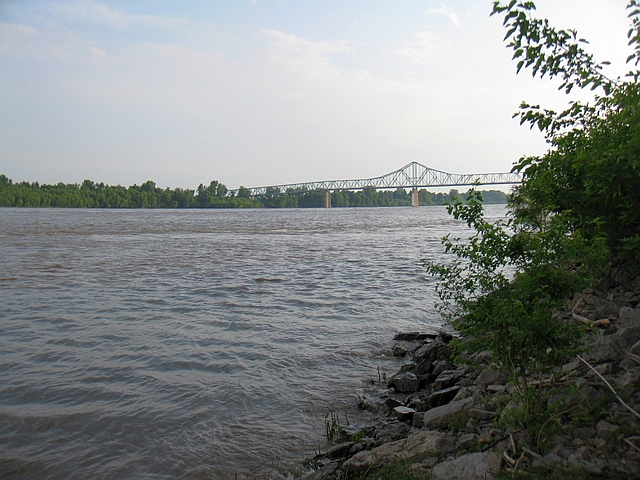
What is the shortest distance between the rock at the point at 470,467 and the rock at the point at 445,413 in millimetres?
891

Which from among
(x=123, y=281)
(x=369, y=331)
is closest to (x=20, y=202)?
(x=123, y=281)

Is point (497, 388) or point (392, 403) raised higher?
point (497, 388)

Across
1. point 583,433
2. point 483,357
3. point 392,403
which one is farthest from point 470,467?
point 483,357

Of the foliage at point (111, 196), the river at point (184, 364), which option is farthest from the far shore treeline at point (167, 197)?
the river at point (184, 364)

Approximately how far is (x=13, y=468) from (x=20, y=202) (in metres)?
142

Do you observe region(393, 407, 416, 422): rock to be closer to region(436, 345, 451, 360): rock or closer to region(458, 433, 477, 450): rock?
region(458, 433, 477, 450): rock

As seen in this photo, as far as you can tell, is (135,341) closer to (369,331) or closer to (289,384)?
(289,384)

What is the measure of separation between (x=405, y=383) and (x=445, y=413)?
1.54 meters

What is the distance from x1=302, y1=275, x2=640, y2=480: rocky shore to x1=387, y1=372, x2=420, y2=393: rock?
5.9 inches

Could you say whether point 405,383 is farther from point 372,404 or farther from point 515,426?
point 515,426

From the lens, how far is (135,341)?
27.6 ft

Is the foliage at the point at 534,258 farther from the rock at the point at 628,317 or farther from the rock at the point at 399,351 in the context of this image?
the rock at the point at 399,351

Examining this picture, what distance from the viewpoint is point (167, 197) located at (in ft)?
497

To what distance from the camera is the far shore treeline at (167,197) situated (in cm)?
13077
